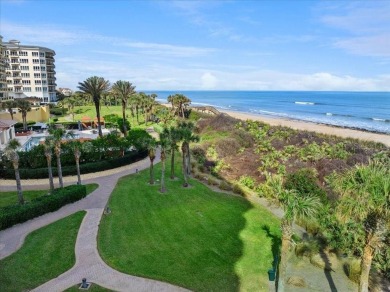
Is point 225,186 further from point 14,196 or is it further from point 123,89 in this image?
point 123,89

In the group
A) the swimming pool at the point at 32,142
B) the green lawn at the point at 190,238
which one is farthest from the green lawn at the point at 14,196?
the swimming pool at the point at 32,142

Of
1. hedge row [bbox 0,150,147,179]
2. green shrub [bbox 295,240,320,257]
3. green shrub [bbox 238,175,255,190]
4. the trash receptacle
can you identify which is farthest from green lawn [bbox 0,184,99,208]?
green shrub [bbox 295,240,320,257]

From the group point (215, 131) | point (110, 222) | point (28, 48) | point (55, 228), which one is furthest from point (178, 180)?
point (28, 48)

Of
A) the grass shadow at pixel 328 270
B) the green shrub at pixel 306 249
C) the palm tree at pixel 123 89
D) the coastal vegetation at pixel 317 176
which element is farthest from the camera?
the palm tree at pixel 123 89

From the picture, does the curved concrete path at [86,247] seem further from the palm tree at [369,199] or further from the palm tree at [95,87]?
the palm tree at [95,87]

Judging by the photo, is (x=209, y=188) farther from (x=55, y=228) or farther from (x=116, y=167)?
(x=55, y=228)

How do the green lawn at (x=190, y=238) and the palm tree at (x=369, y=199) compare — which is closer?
the palm tree at (x=369, y=199)

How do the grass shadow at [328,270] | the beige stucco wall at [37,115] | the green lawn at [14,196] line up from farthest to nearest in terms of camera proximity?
1. the beige stucco wall at [37,115]
2. the green lawn at [14,196]
3. the grass shadow at [328,270]
